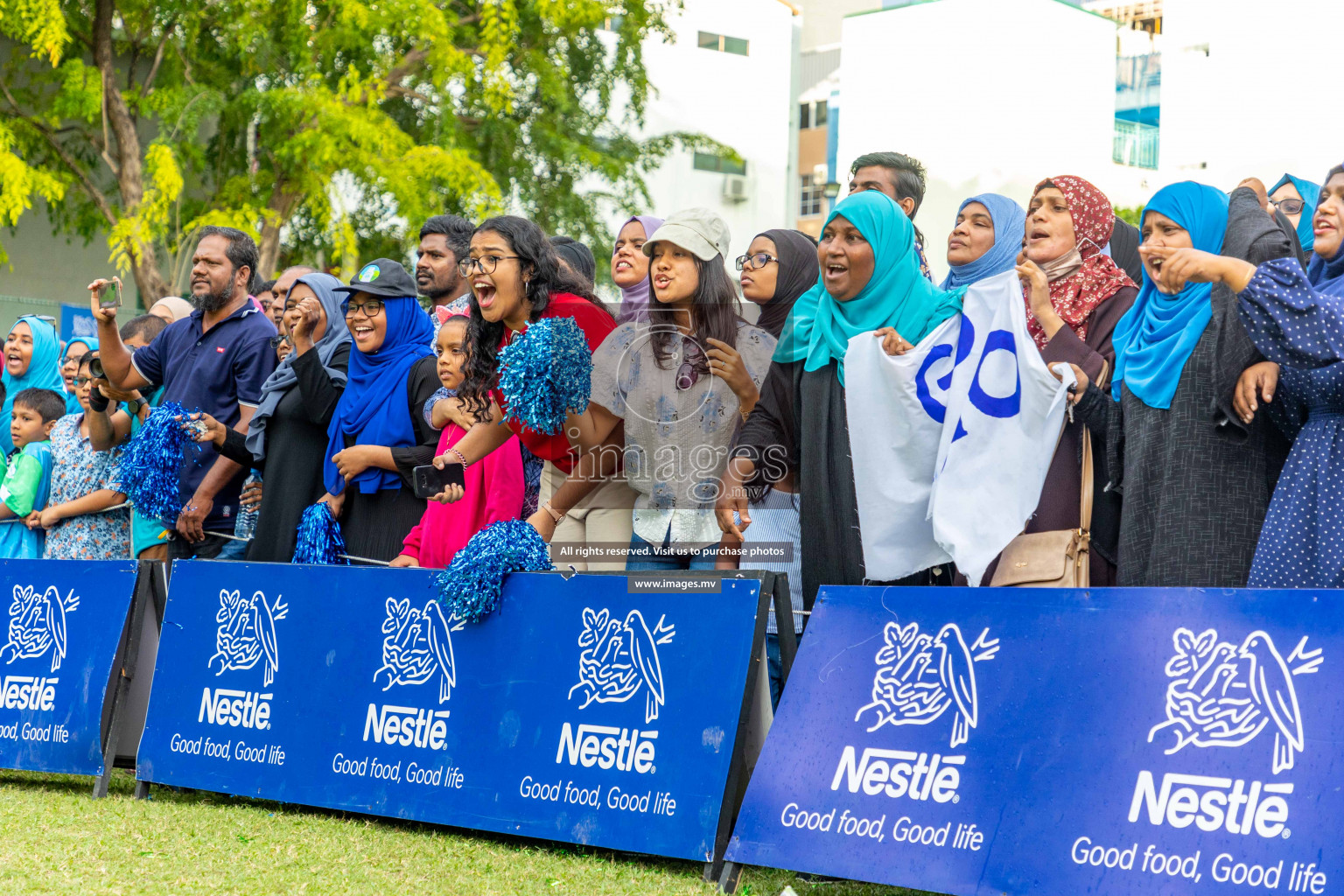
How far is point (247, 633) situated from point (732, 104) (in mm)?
22219

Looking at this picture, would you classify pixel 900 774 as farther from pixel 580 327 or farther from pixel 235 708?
pixel 235 708

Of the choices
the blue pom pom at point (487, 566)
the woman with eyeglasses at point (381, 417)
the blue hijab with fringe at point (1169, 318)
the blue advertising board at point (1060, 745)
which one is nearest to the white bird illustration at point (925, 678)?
the blue advertising board at point (1060, 745)

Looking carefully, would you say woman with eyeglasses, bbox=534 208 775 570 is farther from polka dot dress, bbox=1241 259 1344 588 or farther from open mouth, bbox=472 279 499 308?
polka dot dress, bbox=1241 259 1344 588

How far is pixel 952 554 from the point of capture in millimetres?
4164

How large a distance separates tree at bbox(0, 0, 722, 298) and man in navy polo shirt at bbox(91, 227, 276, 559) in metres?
8.29

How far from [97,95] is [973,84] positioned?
22.6 m

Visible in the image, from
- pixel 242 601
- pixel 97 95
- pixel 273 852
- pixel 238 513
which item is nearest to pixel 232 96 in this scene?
pixel 97 95

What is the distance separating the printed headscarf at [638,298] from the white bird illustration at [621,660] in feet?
3.94

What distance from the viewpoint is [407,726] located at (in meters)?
4.96

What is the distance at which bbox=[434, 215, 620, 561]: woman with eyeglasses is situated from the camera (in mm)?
5113

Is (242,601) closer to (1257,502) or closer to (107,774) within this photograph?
(107,774)

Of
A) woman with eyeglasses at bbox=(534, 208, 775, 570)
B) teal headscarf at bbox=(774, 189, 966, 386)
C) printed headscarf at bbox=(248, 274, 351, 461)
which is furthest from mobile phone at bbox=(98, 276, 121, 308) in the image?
teal headscarf at bbox=(774, 189, 966, 386)

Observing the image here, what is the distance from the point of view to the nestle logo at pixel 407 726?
16.0 feet

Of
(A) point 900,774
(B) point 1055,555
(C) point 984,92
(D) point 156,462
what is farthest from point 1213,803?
(C) point 984,92
